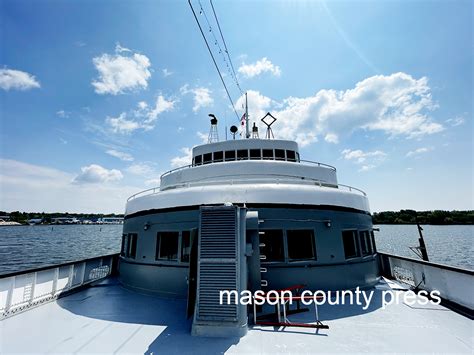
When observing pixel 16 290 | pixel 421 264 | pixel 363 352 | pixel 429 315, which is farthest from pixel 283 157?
pixel 16 290

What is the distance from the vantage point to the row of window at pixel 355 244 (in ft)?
29.5

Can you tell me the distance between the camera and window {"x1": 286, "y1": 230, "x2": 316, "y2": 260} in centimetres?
815

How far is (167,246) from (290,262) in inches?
175

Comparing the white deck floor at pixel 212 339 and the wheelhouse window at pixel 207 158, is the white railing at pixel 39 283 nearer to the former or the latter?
the white deck floor at pixel 212 339

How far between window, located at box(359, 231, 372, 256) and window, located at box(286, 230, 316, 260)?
258 centimetres

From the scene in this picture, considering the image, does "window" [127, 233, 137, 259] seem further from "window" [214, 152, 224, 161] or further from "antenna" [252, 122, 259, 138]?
"antenna" [252, 122, 259, 138]

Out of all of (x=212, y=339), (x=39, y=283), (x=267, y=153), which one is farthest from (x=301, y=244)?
(x=39, y=283)

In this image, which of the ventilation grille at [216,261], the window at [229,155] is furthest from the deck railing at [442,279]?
the window at [229,155]

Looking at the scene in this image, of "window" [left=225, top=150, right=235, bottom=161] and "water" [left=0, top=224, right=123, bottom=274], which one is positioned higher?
"window" [left=225, top=150, right=235, bottom=161]

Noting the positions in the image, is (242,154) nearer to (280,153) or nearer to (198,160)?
(280,153)

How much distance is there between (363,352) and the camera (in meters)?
4.72

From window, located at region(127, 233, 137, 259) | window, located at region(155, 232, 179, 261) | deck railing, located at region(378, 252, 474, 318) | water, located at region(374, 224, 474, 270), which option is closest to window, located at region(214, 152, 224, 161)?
window, located at region(155, 232, 179, 261)

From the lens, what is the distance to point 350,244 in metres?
9.16

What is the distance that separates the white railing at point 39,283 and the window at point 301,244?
8.24 metres
